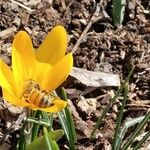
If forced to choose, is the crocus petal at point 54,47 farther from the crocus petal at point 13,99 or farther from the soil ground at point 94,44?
the soil ground at point 94,44

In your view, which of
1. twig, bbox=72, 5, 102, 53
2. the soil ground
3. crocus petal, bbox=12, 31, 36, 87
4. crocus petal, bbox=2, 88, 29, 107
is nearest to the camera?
crocus petal, bbox=2, 88, 29, 107

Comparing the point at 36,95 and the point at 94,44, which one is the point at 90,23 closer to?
the point at 94,44

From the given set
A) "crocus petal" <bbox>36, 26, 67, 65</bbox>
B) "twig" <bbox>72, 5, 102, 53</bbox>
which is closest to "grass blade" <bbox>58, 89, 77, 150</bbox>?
"crocus petal" <bbox>36, 26, 67, 65</bbox>

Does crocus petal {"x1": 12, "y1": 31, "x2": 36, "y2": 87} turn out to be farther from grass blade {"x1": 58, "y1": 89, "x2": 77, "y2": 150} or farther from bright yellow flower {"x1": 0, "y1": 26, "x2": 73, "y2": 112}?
grass blade {"x1": 58, "y1": 89, "x2": 77, "y2": 150}

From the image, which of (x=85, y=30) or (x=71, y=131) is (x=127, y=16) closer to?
(x=85, y=30)

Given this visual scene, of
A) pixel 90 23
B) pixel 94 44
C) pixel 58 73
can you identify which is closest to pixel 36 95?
pixel 58 73

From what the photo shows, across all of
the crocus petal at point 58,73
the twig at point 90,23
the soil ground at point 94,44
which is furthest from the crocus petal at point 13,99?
the twig at point 90,23

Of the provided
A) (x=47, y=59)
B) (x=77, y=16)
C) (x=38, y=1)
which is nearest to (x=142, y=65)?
(x=77, y=16)
